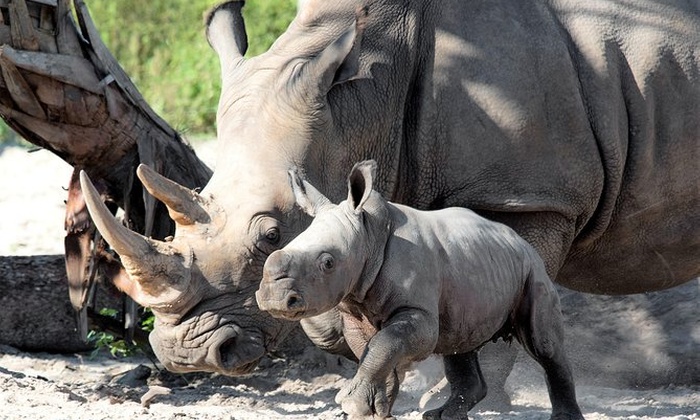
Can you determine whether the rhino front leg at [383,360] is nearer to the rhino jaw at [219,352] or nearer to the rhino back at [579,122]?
the rhino jaw at [219,352]

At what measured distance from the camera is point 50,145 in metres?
6.99

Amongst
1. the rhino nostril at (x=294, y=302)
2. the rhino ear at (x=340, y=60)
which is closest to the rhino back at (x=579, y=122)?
the rhino ear at (x=340, y=60)

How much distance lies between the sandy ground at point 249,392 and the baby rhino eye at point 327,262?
3.17 ft

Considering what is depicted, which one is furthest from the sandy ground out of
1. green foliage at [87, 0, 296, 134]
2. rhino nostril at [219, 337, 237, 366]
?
green foliage at [87, 0, 296, 134]

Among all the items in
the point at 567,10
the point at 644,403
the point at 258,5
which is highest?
the point at 258,5

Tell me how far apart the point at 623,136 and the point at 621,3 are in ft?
2.02

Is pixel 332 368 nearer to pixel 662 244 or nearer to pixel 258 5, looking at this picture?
pixel 662 244

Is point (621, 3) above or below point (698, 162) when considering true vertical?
above

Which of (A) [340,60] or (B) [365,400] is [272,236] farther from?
(B) [365,400]

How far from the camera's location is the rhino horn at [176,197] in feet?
18.3

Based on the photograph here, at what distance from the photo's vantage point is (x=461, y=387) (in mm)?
5488

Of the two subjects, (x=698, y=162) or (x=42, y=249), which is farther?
(x=42, y=249)

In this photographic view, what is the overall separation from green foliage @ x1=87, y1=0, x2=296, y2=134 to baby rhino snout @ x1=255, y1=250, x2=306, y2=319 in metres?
8.31

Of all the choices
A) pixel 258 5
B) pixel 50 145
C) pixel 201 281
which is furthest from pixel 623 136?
pixel 258 5
